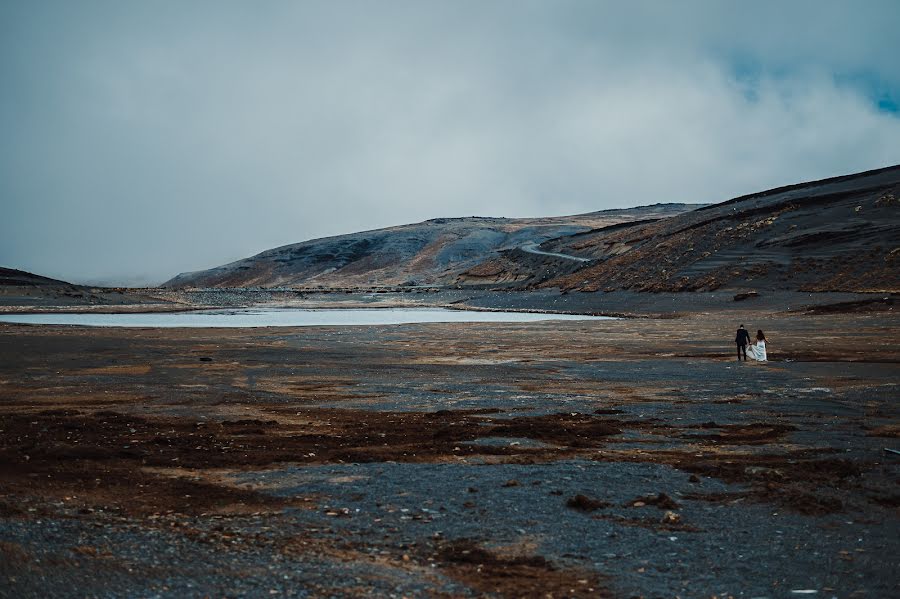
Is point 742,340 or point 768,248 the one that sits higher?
point 768,248

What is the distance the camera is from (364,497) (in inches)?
372

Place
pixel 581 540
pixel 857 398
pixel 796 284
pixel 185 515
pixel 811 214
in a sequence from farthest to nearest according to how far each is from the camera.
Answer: pixel 811 214, pixel 796 284, pixel 857 398, pixel 185 515, pixel 581 540

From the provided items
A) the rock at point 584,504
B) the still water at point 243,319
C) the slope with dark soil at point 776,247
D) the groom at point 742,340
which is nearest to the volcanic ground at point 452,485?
the rock at point 584,504

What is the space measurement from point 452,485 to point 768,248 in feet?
245

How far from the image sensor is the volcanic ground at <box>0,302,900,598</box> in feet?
22.7

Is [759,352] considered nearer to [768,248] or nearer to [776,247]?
[776,247]

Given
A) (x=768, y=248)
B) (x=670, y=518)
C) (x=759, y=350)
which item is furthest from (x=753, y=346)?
(x=768, y=248)

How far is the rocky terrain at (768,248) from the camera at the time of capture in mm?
65625

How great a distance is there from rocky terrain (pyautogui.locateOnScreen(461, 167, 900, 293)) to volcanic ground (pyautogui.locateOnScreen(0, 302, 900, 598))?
154 feet

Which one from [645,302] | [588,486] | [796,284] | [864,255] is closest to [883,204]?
[864,255]

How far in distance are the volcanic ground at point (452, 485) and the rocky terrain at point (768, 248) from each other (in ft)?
154

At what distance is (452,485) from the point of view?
10055mm

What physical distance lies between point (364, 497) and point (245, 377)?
14634 mm

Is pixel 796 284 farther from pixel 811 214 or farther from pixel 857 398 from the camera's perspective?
pixel 857 398
